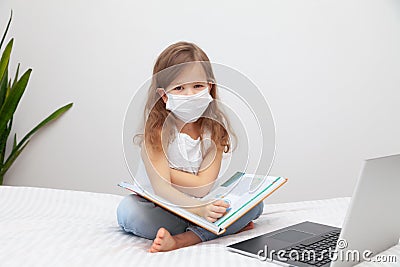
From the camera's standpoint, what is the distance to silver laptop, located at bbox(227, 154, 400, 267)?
924mm

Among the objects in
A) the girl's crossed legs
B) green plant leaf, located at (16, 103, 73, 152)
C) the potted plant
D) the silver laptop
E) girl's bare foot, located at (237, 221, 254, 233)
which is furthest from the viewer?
green plant leaf, located at (16, 103, 73, 152)

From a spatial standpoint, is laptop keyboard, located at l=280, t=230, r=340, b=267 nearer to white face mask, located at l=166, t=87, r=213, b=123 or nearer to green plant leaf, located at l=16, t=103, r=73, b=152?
white face mask, located at l=166, t=87, r=213, b=123

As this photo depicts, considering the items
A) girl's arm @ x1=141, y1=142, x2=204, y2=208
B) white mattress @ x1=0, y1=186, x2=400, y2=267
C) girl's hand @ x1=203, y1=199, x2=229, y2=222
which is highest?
girl's arm @ x1=141, y1=142, x2=204, y2=208

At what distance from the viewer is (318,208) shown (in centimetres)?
157

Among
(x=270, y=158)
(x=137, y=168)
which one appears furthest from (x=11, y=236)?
(x=270, y=158)

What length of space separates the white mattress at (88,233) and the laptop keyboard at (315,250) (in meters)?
0.08

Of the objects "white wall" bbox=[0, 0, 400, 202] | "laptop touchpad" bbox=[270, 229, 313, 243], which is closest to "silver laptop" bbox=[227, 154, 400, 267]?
"laptop touchpad" bbox=[270, 229, 313, 243]

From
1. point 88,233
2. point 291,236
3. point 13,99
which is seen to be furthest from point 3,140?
point 291,236

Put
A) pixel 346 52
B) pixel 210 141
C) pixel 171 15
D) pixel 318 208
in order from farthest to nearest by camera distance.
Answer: pixel 171 15 < pixel 346 52 < pixel 318 208 < pixel 210 141

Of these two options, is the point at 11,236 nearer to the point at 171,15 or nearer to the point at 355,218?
the point at 355,218

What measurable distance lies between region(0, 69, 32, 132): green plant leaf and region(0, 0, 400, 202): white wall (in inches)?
6.5

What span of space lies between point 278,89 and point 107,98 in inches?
32.4

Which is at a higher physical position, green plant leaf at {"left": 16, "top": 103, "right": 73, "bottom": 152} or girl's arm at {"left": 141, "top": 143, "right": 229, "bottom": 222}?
green plant leaf at {"left": 16, "top": 103, "right": 73, "bottom": 152}

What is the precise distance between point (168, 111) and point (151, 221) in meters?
0.27
